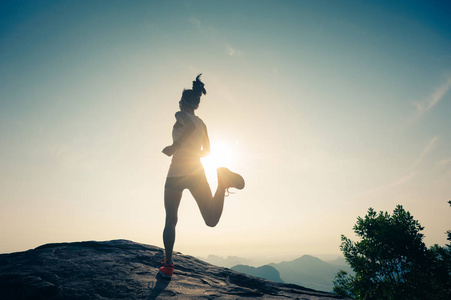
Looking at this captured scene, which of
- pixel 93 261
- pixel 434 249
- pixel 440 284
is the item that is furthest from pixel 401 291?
pixel 93 261

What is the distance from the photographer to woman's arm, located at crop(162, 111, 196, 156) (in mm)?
3443

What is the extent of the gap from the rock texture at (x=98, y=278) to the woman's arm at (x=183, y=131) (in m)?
2.15

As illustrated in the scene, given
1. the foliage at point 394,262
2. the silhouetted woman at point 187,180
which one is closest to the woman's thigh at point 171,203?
the silhouetted woman at point 187,180

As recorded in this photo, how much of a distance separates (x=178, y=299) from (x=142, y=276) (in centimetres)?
112

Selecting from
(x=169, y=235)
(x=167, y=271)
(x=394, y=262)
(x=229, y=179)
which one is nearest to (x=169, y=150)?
(x=229, y=179)

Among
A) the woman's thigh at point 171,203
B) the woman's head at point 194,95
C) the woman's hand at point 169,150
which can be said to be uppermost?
the woman's head at point 194,95

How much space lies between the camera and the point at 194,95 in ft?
12.9

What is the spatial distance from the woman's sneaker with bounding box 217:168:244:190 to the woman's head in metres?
1.42

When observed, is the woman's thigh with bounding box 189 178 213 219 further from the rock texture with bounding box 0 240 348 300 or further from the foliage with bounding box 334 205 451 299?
the foliage with bounding box 334 205 451 299

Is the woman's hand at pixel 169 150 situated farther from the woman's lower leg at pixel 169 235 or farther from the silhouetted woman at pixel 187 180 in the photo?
the woman's lower leg at pixel 169 235

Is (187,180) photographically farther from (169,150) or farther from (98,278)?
(98,278)

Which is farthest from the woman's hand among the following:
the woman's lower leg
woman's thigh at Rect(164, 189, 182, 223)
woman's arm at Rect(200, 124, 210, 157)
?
the woman's lower leg

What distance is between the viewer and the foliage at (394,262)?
13.0 meters

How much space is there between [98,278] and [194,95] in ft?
11.6
